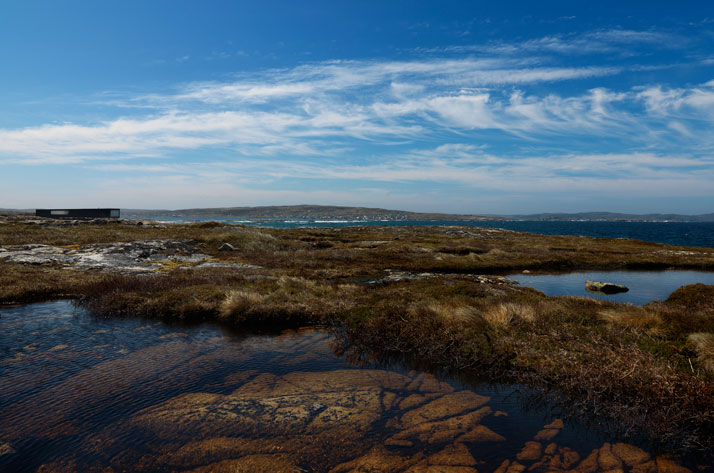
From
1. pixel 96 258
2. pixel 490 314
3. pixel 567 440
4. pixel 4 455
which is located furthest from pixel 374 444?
pixel 96 258

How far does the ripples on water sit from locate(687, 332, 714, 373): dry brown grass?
4.35 m

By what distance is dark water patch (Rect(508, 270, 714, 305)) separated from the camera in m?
24.4

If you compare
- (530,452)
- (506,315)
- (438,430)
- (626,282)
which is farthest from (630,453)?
(626,282)

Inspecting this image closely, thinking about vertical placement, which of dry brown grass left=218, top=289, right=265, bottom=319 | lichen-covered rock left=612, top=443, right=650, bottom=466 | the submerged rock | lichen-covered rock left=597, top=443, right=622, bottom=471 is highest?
dry brown grass left=218, top=289, right=265, bottom=319

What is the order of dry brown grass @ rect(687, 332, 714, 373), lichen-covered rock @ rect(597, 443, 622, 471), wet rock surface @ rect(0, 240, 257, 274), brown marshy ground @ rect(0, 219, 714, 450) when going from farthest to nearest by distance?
wet rock surface @ rect(0, 240, 257, 274) → dry brown grass @ rect(687, 332, 714, 373) → brown marshy ground @ rect(0, 219, 714, 450) → lichen-covered rock @ rect(597, 443, 622, 471)

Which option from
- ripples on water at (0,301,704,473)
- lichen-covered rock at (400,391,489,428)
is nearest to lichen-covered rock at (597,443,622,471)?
ripples on water at (0,301,704,473)

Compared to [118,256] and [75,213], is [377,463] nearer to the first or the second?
[118,256]

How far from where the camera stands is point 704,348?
32.3 ft

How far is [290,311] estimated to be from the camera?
1603 centimetres

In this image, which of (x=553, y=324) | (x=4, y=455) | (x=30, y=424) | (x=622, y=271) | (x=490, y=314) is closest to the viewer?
(x=4, y=455)

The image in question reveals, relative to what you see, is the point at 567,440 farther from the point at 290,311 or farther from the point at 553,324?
the point at 290,311

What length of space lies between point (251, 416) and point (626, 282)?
1315 inches

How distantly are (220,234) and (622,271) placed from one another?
45.9 meters

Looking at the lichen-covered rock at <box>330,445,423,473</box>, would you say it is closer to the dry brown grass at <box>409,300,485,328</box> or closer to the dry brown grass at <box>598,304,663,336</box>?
the dry brown grass at <box>409,300,485,328</box>
